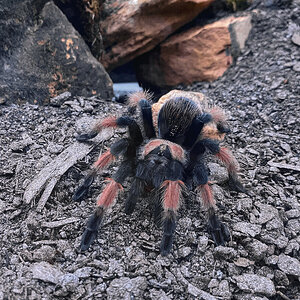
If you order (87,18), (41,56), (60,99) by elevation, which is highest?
(87,18)

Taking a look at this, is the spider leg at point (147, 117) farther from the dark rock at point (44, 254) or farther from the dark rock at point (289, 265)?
the dark rock at point (289, 265)

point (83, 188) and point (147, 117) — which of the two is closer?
point (83, 188)

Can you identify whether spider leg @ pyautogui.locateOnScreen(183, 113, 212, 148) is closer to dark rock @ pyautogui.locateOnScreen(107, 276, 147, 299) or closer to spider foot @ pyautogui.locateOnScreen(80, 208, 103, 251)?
spider foot @ pyautogui.locateOnScreen(80, 208, 103, 251)

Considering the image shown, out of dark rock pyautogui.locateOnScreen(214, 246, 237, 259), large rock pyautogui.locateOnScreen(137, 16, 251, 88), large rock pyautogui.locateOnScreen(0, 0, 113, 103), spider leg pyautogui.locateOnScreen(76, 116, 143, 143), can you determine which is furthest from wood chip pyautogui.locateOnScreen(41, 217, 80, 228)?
large rock pyautogui.locateOnScreen(137, 16, 251, 88)

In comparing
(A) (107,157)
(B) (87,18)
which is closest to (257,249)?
(A) (107,157)

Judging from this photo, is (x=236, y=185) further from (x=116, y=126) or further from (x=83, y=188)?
(x=83, y=188)

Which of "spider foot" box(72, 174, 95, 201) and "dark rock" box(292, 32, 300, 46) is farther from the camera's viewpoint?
"dark rock" box(292, 32, 300, 46)

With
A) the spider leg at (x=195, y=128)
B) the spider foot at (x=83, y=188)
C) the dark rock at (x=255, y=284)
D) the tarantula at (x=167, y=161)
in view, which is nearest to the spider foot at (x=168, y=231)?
the tarantula at (x=167, y=161)
